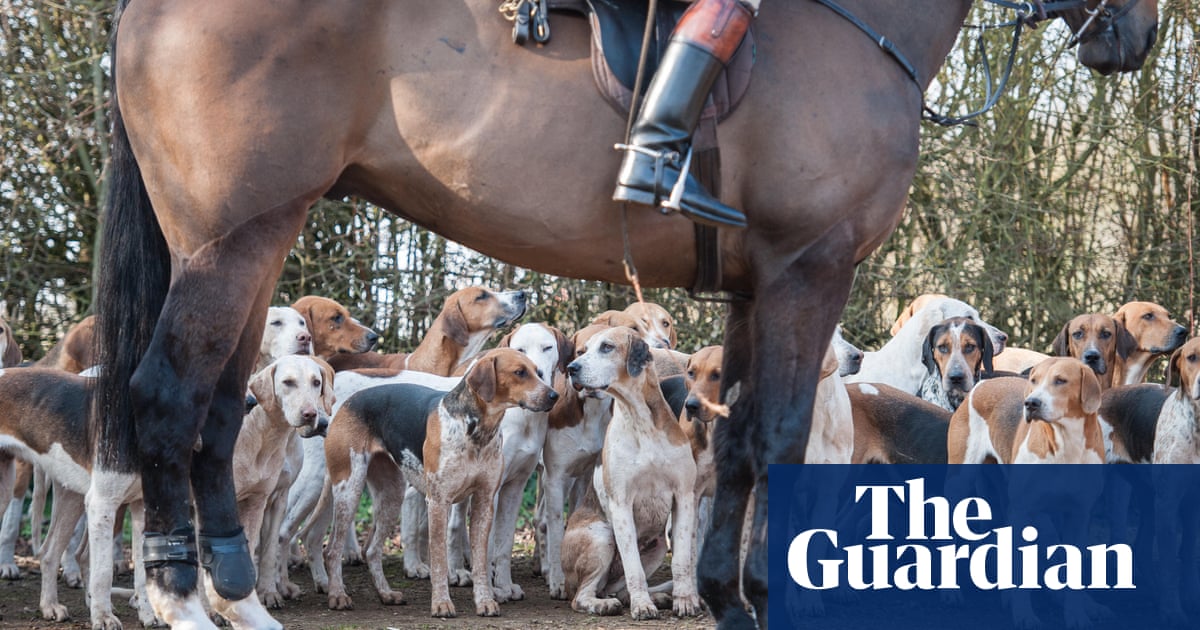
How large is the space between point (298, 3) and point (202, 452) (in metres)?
1.28

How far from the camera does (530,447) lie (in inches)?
305

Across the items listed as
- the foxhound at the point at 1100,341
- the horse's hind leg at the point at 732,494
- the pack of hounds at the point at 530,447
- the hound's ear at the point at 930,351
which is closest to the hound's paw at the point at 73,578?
the pack of hounds at the point at 530,447

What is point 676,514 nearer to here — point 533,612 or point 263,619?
point 533,612

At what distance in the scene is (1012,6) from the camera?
4.41 metres

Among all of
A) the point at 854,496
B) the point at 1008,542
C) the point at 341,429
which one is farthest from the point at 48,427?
the point at 1008,542

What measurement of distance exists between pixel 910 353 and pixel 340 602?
4.30 meters

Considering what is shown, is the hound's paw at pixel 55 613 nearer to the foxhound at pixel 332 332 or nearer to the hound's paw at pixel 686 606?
the hound's paw at pixel 686 606

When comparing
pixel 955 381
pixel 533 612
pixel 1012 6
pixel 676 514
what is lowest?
pixel 533 612

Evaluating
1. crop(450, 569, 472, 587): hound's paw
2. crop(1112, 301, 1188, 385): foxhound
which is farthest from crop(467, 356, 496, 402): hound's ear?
crop(1112, 301, 1188, 385): foxhound

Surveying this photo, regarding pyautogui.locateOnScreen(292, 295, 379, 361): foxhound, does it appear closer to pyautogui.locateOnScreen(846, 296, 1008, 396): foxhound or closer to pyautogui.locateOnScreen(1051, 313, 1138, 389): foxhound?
pyautogui.locateOnScreen(846, 296, 1008, 396): foxhound

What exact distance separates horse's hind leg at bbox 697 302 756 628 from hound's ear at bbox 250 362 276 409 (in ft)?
9.83

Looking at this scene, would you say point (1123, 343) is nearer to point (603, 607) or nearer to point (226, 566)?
point (603, 607)

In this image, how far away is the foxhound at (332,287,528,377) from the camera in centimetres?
943

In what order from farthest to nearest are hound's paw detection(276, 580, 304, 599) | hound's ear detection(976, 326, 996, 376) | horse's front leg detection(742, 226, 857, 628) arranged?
hound's ear detection(976, 326, 996, 376), hound's paw detection(276, 580, 304, 599), horse's front leg detection(742, 226, 857, 628)
